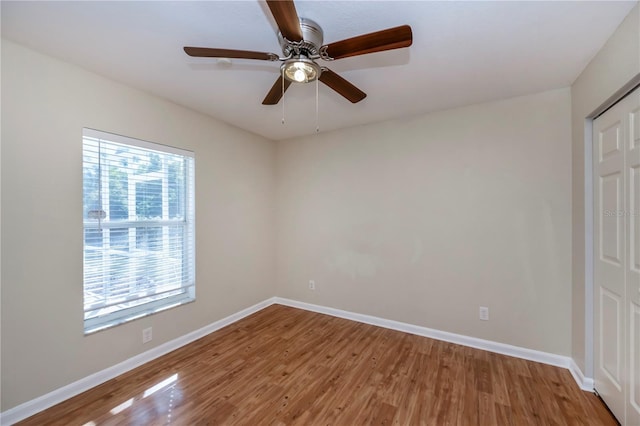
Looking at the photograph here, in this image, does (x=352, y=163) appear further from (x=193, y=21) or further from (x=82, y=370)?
(x=82, y=370)

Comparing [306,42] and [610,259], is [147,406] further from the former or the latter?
[610,259]

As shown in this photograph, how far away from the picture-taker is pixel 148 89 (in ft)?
7.94

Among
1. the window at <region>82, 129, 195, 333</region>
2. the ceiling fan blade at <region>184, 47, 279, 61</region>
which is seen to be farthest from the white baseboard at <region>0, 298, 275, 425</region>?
the ceiling fan blade at <region>184, 47, 279, 61</region>

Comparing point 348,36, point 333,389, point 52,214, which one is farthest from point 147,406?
point 348,36

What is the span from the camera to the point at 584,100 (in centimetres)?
208

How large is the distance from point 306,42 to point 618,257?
2.39 m

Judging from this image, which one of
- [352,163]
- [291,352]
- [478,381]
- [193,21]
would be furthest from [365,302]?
→ [193,21]

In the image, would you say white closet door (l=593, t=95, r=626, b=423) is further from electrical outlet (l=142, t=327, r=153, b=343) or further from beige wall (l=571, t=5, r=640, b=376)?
electrical outlet (l=142, t=327, r=153, b=343)

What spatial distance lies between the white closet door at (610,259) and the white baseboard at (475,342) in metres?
0.26

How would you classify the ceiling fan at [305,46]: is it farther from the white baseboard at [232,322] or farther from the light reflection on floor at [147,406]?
the white baseboard at [232,322]

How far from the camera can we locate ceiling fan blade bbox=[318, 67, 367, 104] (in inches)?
66.0

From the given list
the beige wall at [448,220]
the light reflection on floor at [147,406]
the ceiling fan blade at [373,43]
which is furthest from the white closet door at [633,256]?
the light reflection on floor at [147,406]

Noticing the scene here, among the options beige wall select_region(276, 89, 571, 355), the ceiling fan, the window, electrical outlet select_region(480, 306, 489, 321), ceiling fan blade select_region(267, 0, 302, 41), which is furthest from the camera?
electrical outlet select_region(480, 306, 489, 321)

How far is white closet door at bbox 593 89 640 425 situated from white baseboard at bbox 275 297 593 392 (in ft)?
0.81
